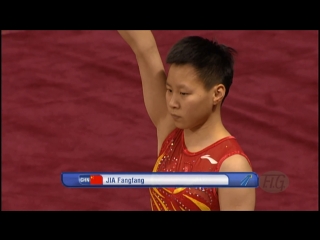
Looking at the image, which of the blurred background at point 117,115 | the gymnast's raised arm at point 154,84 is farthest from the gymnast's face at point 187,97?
the blurred background at point 117,115

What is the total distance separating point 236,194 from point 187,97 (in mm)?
234

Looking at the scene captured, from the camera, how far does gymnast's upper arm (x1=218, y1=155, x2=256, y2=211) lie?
141cm

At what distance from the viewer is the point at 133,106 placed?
2525mm

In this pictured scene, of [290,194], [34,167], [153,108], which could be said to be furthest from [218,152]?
[34,167]

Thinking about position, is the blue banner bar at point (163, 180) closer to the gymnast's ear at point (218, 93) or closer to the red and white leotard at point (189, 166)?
A: the red and white leotard at point (189, 166)

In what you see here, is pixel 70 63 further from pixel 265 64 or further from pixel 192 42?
pixel 192 42

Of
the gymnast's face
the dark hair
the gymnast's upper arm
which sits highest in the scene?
the dark hair

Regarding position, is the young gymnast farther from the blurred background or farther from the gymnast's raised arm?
the blurred background

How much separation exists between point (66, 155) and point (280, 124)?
0.81 meters

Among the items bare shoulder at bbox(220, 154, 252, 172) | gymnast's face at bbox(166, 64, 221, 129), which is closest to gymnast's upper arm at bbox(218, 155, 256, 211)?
bare shoulder at bbox(220, 154, 252, 172)

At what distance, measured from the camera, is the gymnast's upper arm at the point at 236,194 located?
1408 mm

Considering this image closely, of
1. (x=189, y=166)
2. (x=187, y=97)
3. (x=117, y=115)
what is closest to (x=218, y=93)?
(x=187, y=97)

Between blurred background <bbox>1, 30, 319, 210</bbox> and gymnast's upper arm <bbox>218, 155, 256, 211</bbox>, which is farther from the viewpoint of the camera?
blurred background <bbox>1, 30, 319, 210</bbox>

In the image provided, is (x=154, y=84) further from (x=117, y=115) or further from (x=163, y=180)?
(x=117, y=115)
